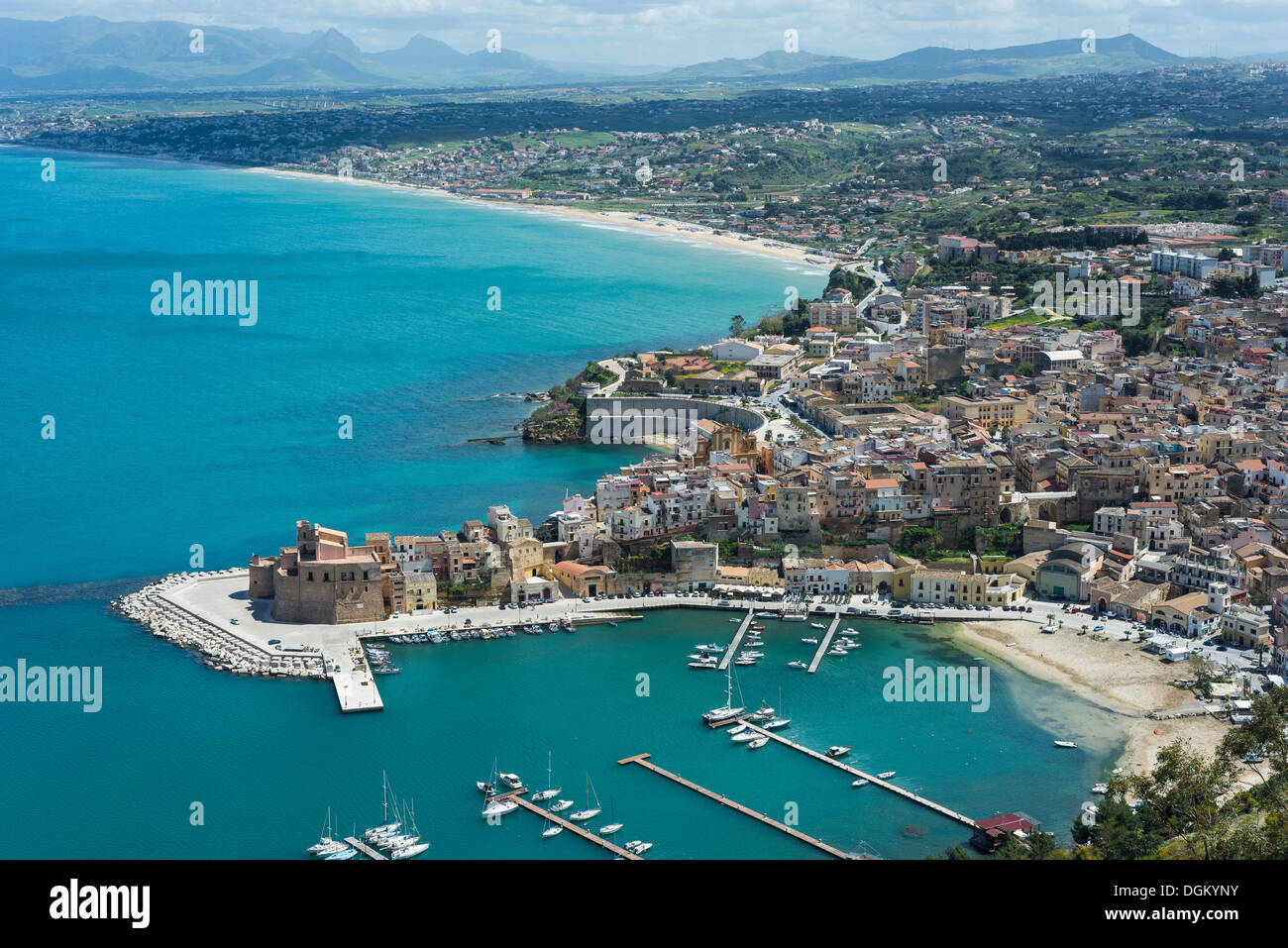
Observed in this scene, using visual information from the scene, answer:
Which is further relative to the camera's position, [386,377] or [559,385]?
[386,377]

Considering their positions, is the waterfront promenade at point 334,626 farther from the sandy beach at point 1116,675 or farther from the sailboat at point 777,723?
the sailboat at point 777,723

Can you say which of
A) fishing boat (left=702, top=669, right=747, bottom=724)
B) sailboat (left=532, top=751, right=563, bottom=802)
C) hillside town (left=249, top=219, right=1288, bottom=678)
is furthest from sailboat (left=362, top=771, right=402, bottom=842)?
hillside town (left=249, top=219, right=1288, bottom=678)

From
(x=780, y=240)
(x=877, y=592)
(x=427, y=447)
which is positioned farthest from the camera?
(x=780, y=240)

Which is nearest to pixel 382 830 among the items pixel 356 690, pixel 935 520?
pixel 356 690

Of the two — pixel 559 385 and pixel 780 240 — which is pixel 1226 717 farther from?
pixel 780 240

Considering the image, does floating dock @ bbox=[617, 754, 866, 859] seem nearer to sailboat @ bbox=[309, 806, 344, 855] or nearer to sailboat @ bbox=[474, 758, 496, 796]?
sailboat @ bbox=[474, 758, 496, 796]

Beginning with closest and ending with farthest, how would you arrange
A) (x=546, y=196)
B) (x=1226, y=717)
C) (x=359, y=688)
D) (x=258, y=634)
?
(x=1226, y=717) → (x=359, y=688) → (x=258, y=634) → (x=546, y=196)

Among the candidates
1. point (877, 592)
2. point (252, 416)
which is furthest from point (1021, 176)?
point (877, 592)
